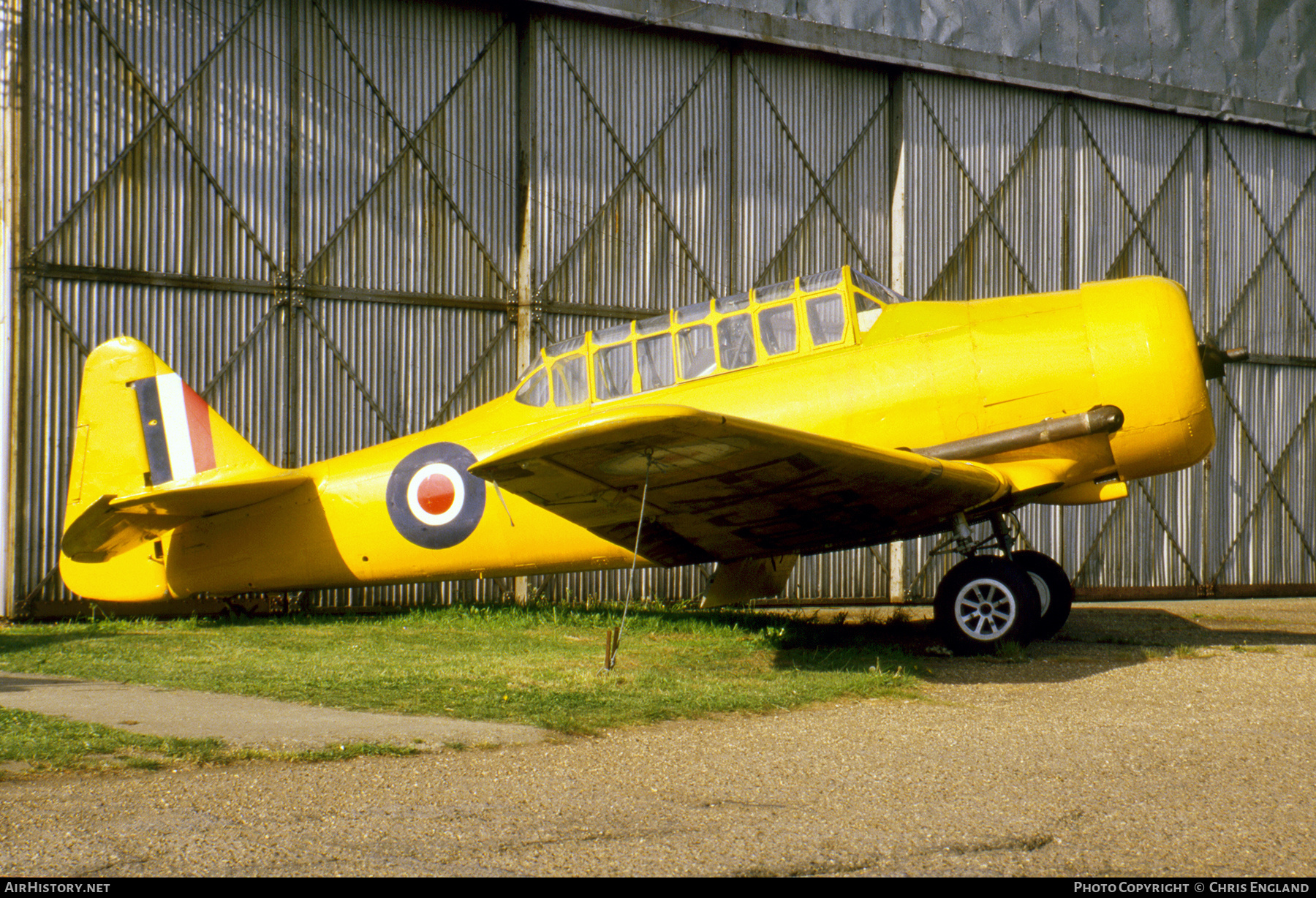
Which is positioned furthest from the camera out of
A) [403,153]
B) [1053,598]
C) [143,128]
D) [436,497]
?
[403,153]

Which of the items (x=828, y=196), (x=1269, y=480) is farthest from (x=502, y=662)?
(x=1269, y=480)

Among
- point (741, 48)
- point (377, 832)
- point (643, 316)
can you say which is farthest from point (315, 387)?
point (377, 832)

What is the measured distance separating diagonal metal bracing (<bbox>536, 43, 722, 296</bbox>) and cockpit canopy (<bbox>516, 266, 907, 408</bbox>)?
15.1 feet

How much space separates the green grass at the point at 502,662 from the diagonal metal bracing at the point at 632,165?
16.2ft

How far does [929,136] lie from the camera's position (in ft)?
47.4

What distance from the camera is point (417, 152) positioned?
12.4 meters

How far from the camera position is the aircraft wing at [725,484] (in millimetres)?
5668

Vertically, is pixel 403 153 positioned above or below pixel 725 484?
above

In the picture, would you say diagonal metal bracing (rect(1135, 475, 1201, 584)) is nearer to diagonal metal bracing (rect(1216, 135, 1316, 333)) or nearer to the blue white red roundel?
diagonal metal bracing (rect(1216, 135, 1316, 333))

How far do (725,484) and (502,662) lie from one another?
2.03 meters

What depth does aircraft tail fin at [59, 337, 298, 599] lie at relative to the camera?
8805mm

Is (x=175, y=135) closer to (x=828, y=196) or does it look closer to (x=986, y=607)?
(x=828, y=196)

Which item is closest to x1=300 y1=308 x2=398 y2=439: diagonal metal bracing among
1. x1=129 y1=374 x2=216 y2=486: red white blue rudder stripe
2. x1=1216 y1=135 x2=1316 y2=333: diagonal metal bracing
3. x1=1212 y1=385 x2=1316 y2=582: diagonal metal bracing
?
x1=129 y1=374 x2=216 y2=486: red white blue rudder stripe
